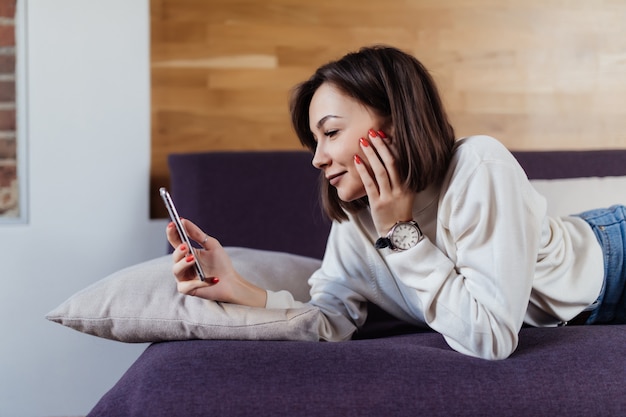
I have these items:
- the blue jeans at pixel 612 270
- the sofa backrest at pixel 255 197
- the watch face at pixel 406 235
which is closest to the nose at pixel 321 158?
the watch face at pixel 406 235

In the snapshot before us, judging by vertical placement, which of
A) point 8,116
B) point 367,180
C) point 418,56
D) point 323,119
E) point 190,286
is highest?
point 418,56

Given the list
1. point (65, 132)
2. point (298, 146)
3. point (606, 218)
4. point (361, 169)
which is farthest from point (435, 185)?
point (65, 132)

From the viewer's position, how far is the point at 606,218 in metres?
1.85

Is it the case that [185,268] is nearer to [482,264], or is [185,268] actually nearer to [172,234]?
[172,234]

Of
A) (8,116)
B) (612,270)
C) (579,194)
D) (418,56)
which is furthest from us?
(418,56)

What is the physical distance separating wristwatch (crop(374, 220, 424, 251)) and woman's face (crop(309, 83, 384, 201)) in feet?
0.44

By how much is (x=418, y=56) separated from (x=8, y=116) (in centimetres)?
148

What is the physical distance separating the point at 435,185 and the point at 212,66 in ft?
4.43

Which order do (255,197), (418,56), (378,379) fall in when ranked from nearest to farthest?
(378,379) → (255,197) → (418,56)

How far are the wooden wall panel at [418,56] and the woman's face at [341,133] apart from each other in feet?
3.92

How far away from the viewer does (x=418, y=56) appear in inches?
111

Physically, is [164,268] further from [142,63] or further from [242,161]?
[142,63]

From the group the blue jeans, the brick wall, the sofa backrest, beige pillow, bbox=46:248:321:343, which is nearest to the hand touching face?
beige pillow, bbox=46:248:321:343

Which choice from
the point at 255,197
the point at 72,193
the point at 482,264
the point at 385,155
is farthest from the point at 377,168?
the point at 72,193
